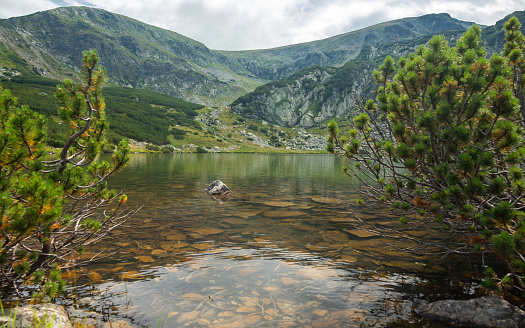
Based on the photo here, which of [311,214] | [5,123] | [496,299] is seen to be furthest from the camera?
[311,214]

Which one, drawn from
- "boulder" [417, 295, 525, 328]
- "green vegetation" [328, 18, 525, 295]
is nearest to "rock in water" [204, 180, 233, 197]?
"green vegetation" [328, 18, 525, 295]

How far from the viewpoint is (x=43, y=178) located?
5.93 m

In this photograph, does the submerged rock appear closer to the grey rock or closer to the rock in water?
the rock in water

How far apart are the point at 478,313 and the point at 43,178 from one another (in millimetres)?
10393

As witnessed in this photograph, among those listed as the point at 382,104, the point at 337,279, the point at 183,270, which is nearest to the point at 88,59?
the point at 183,270

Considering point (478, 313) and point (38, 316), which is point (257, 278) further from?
point (478, 313)

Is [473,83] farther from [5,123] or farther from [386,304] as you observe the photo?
[5,123]

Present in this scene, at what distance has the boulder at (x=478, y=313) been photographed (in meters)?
5.52

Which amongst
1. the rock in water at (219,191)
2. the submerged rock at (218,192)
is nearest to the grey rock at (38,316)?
the submerged rock at (218,192)

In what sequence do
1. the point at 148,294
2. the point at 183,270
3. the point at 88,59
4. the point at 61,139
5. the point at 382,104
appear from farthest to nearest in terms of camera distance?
the point at 61,139, the point at 183,270, the point at 382,104, the point at 148,294, the point at 88,59

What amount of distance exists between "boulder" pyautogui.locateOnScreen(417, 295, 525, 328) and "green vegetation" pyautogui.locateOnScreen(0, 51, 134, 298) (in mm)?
8413

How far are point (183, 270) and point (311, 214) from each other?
11362mm

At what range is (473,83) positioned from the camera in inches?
259

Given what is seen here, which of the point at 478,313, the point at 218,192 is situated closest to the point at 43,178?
the point at 478,313
